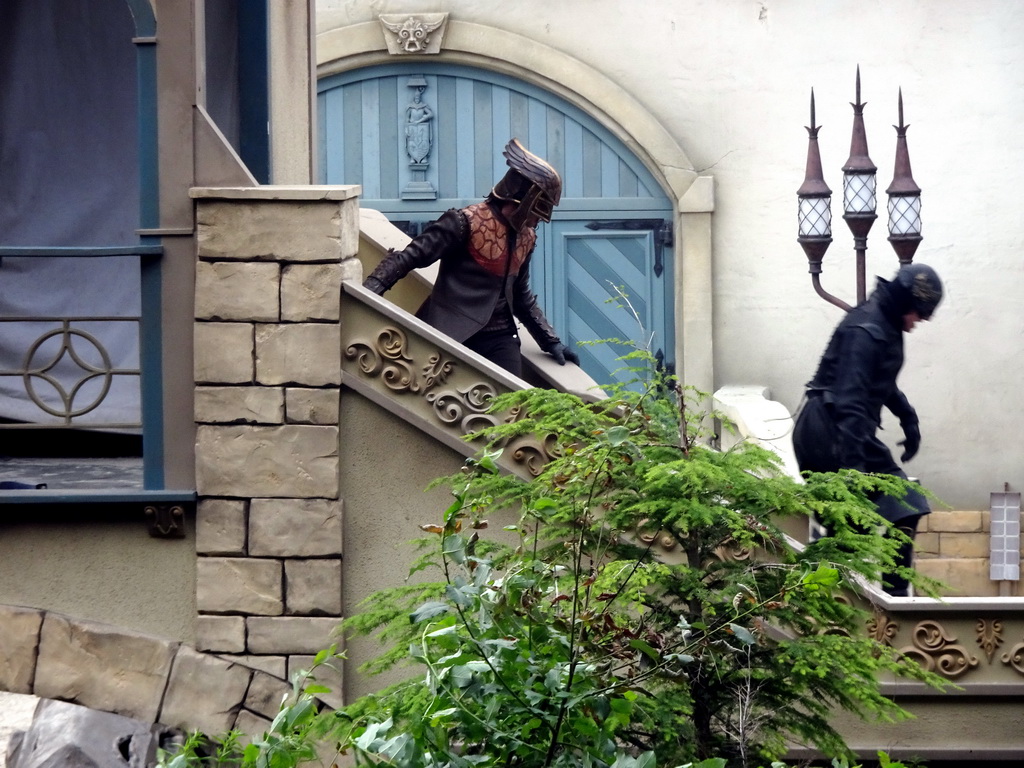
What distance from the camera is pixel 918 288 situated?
6172 mm

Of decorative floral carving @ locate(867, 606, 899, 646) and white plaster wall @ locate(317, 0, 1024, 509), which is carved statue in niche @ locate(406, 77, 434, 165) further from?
decorative floral carving @ locate(867, 606, 899, 646)

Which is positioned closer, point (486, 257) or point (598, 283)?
point (486, 257)

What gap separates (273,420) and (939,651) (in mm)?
2660

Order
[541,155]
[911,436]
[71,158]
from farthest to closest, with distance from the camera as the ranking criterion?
[541,155] → [71,158] → [911,436]

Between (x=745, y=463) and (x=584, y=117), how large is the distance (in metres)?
7.97

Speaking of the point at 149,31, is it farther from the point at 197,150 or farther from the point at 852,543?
the point at 852,543

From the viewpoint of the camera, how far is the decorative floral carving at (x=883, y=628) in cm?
576

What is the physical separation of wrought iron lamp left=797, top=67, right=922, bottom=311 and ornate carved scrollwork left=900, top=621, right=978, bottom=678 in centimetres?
415

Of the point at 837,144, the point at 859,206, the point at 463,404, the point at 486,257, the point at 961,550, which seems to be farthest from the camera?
the point at 837,144

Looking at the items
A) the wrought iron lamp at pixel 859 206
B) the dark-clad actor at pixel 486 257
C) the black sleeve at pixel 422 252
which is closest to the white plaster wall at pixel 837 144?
the wrought iron lamp at pixel 859 206

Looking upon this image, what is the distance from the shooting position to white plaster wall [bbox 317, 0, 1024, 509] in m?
11.2

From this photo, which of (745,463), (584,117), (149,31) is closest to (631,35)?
(584,117)

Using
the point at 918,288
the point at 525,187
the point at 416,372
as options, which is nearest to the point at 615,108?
the point at 525,187

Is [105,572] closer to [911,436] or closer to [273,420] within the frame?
[273,420]
